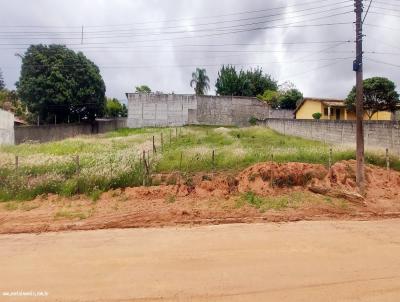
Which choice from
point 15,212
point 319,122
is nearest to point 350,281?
point 15,212

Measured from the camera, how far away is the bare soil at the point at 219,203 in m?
8.57

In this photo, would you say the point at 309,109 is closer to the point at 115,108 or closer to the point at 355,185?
the point at 355,185

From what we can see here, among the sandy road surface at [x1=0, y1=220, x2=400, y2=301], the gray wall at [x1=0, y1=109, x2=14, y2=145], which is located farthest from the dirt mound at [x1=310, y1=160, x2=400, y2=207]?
the gray wall at [x1=0, y1=109, x2=14, y2=145]

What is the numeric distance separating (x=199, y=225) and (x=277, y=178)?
4.00 metres

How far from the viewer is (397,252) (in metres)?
6.32

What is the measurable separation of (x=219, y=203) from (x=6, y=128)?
22733mm

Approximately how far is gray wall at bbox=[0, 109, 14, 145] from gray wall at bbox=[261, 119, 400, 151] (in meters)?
22.5

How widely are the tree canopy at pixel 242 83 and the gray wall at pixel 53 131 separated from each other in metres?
19.4

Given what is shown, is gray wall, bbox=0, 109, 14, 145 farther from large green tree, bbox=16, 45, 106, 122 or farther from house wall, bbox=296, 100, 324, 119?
house wall, bbox=296, 100, 324, 119

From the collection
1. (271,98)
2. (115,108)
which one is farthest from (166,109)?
(271,98)

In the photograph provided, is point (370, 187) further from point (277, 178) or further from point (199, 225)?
point (199, 225)

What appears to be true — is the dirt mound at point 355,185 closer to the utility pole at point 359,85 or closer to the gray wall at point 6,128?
the utility pole at point 359,85

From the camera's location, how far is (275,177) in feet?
36.8

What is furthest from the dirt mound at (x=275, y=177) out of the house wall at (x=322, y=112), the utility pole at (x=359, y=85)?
the house wall at (x=322, y=112)
